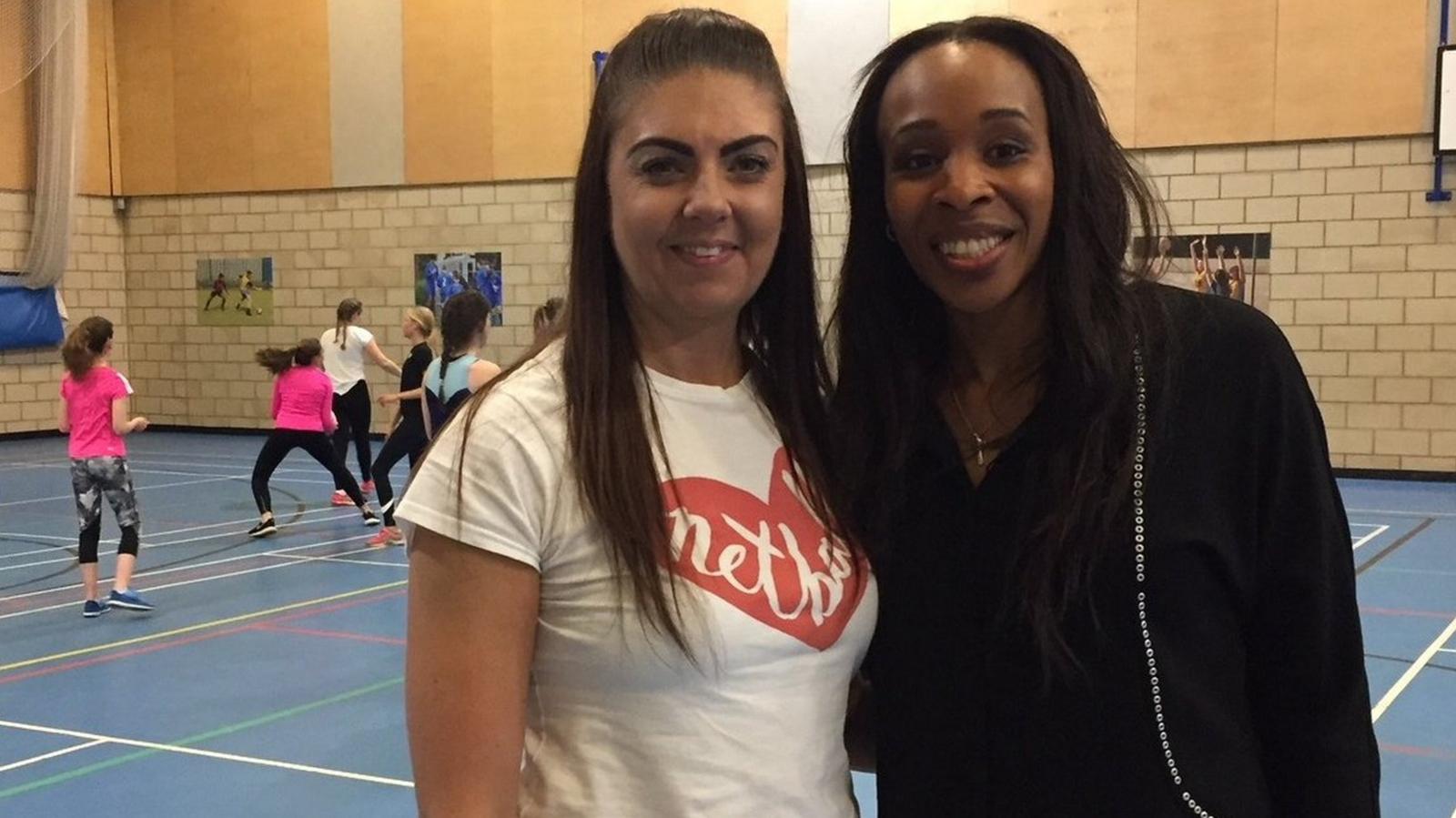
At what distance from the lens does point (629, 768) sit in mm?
1515

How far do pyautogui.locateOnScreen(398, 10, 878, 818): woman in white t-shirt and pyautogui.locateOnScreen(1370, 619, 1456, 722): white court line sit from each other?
3.63 meters

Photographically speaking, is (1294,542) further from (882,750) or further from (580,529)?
(580,529)

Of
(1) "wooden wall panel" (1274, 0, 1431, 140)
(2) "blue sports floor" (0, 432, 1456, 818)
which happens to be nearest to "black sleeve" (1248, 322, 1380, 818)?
(2) "blue sports floor" (0, 432, 1456, 818)

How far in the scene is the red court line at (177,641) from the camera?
18.4 feet

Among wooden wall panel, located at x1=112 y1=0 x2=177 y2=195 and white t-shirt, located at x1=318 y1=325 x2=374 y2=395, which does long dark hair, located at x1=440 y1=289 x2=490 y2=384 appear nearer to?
white t-shirt, located at x1=318 y1=325 x2=374 y2=395

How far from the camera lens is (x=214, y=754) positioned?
4.50 m

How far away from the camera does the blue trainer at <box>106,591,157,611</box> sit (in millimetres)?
6785

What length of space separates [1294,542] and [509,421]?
0.92 m

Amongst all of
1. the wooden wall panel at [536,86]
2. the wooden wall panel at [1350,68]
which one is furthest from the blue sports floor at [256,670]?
the wooden wall panel at [536,86]

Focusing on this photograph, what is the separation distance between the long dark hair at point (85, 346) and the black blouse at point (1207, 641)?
21.6 feet

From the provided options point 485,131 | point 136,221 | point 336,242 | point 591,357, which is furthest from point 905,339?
point 136,221

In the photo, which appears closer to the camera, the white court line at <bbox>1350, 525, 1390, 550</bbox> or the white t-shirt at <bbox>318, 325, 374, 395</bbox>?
the white court line at <bbox>1350, 525, 1390, 550</bbox>

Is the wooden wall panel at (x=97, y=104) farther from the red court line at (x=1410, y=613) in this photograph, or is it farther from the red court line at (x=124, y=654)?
the red court line at (x=1410, y=613)


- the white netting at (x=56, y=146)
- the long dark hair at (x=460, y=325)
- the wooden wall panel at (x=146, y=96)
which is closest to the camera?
the long dark hair at (x=460, y=325)
